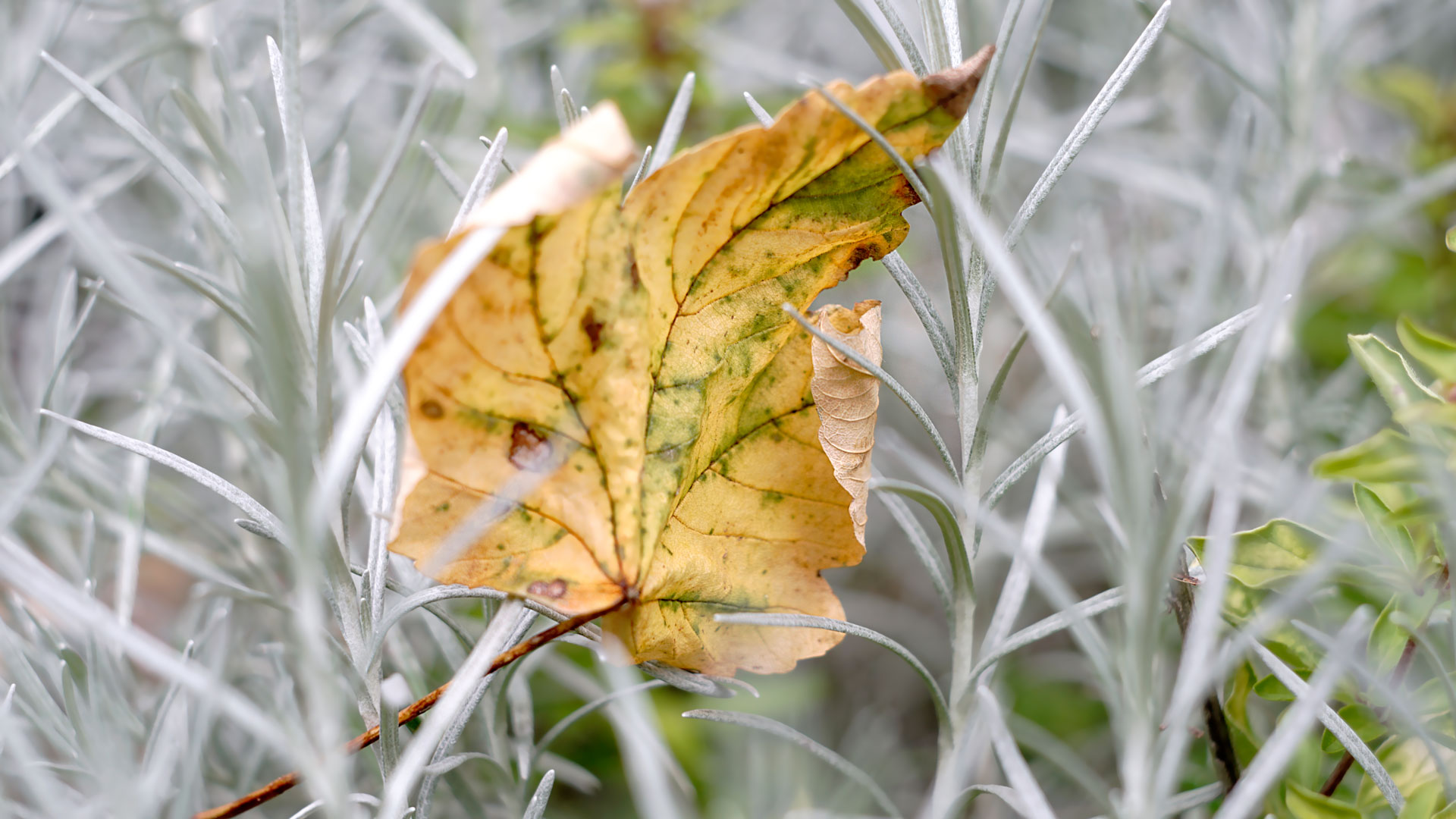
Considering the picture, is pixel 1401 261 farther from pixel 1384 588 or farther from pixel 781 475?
pixel 781 475

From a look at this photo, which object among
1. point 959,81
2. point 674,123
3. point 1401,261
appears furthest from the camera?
point 1401,261

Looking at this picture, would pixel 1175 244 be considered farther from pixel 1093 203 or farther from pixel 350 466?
pixel 350 466

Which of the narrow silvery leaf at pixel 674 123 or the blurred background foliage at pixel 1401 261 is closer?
the narrow silvery leaf at pixel 674 123

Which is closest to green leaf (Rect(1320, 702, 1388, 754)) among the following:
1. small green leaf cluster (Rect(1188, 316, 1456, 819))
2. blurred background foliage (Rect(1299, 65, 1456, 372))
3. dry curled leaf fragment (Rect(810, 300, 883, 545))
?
small green leaf cluster (Rect(1188, 316, 1456, 819))

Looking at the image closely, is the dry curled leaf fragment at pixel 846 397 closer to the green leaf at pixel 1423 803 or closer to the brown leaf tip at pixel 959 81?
the brown leaf tip at pixel 959 81

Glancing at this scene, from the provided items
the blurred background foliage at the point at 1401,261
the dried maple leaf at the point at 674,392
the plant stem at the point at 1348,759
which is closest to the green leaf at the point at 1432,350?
the plant stem at the point at 1348,759

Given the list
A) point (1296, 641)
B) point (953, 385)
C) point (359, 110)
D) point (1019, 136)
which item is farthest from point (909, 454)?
A: point (359, 110)

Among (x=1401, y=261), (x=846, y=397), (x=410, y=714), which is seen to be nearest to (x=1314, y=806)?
(x=846, y=397)
